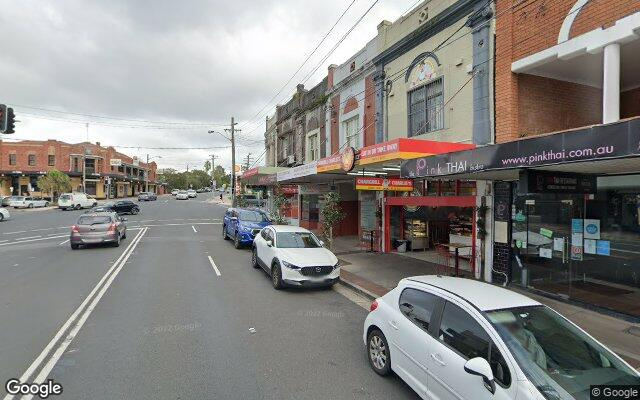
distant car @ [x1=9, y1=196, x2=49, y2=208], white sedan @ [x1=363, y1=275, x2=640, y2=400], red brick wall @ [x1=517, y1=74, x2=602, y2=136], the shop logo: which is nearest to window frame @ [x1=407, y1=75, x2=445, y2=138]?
red brick wall @ [x1=517, y1=74, x2=602, y2=136]

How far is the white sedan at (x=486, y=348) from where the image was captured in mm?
3271

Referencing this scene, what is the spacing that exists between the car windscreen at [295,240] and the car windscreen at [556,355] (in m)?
6.88

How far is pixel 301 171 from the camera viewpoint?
15297 millimetres

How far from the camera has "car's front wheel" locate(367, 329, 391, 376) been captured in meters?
4.91

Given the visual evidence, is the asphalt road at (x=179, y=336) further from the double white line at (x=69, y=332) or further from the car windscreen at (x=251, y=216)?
the car windscreen at (x=251, y=216)

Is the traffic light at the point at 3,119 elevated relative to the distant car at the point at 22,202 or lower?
elevated

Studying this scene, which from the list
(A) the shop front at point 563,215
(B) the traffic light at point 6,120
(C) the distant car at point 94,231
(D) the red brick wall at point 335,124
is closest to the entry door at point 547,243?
(A) the shop front at point 563,215

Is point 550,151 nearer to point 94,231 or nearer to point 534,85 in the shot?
point 534,85

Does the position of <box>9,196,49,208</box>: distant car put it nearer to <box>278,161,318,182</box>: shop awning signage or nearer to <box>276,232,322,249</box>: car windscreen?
<box>278,161,318,182</box>: shop awning signage

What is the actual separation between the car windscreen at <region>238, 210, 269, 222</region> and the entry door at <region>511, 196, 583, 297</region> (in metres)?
11.1

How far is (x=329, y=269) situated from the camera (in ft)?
30.2

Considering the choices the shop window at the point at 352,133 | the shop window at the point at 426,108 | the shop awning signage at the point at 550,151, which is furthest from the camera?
the shop window at the point at 352,133

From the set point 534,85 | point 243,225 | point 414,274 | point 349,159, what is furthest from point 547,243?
point 243,225
